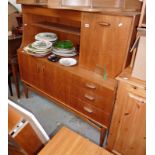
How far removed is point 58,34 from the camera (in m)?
2.04

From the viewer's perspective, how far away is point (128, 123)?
1145 millimetres

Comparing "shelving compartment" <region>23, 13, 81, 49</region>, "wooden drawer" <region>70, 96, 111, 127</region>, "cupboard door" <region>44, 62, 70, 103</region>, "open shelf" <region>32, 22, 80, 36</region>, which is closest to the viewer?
"wooden drawer" <region>70, 96, 111, 127</region>

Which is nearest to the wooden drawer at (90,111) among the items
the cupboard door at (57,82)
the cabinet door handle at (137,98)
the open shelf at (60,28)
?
the cupboard door at (57,82)

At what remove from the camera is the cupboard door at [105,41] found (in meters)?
1.13

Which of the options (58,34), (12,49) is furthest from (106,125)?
(12,49)

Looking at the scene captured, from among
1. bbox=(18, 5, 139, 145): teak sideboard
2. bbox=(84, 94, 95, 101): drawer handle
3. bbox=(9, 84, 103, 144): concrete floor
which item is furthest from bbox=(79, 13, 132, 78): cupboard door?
bbox=(9, 84, 103, 144): concrete floor

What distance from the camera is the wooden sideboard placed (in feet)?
3.35

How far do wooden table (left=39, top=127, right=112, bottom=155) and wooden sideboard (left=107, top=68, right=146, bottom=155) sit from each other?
213 mm

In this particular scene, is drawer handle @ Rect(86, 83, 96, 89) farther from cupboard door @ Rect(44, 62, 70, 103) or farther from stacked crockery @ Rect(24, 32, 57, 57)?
stacked crockery @ Rect(24, 32, 57, 57)

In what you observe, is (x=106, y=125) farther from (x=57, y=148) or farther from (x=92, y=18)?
(x=92, y=18)

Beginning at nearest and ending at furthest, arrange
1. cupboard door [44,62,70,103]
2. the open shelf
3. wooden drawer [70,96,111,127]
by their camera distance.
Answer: wooden drawer [70,96,111,127] → cupboard door [44,62,70,103] → the open shelf

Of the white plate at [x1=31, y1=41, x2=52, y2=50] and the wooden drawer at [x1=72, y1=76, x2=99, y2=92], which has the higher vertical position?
the white plate at [x1=31, y1=41, x2=52, y2=50]

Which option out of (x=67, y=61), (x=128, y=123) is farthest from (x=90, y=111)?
(x=67, y=61)
